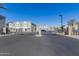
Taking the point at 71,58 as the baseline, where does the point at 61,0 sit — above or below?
above

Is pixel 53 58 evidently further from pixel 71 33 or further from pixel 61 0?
pixel 71 33

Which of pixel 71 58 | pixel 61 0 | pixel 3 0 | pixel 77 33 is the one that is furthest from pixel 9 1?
pixel 77 33

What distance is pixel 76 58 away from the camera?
8.68 metres

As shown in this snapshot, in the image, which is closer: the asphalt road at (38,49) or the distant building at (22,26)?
the asphalt road at (38,49)

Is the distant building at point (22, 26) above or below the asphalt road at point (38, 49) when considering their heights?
above

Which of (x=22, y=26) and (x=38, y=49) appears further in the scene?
(x=22, y=26)

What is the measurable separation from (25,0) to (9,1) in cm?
65

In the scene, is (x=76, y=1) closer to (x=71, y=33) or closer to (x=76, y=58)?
(x=76, y=58)

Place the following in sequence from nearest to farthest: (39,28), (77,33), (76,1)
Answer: (76,1) → (39,28) → (77,33)

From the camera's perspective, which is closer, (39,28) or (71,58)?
(71,58)

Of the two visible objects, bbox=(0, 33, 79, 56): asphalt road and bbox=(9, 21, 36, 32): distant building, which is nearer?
bbox=(0, 33, 79, 56): asphalt road

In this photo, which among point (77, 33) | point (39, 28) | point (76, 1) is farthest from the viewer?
point (77, 33)

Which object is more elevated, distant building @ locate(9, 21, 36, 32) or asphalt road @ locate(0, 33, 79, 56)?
distant building @ locate(9, 21, 36, 32)

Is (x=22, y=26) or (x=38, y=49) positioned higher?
(x=22, y=26)
